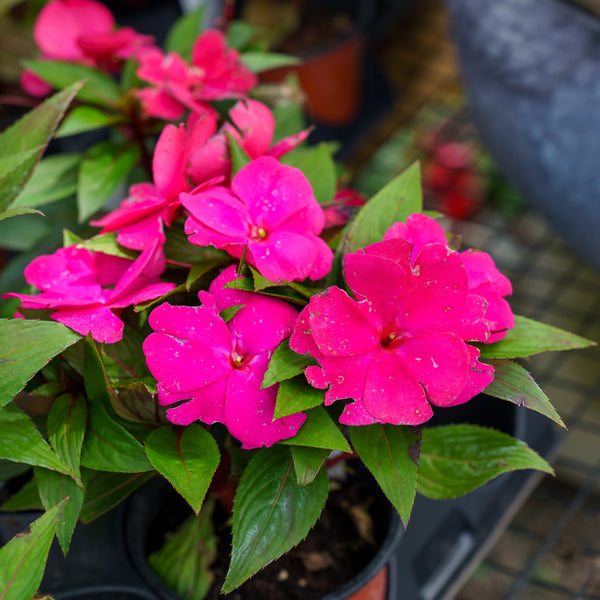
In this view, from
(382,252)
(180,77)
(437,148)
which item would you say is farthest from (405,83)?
(382,252)

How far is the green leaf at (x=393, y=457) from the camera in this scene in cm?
52

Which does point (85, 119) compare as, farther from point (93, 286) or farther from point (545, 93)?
point (545, 93)

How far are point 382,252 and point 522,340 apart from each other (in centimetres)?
15

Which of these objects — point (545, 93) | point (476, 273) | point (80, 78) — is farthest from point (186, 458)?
point (545, 93)

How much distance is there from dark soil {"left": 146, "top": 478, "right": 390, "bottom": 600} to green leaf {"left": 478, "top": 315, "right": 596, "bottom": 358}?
0.81ft

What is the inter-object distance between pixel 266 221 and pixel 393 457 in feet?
0.68

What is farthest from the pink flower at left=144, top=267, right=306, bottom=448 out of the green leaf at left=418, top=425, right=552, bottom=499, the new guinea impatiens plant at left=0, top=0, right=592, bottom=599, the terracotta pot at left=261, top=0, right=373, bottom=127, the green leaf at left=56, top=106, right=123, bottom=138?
the terracotta pot at left=261, top=0, right=373, bottom=127

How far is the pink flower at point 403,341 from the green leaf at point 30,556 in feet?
0.71

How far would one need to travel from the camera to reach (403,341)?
0.50 metres

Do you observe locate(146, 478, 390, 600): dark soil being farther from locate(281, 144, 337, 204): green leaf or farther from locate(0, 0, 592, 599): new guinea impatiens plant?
locate(281, 144, 337, 204): green leaf

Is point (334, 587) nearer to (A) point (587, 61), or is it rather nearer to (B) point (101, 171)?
(B) point (101, 171)

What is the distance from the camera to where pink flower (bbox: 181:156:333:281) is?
539 mm

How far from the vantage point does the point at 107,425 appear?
559 mm

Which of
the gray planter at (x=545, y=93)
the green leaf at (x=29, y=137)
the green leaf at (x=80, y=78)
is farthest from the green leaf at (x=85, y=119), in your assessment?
the gray planter at (x=545, y=93)
